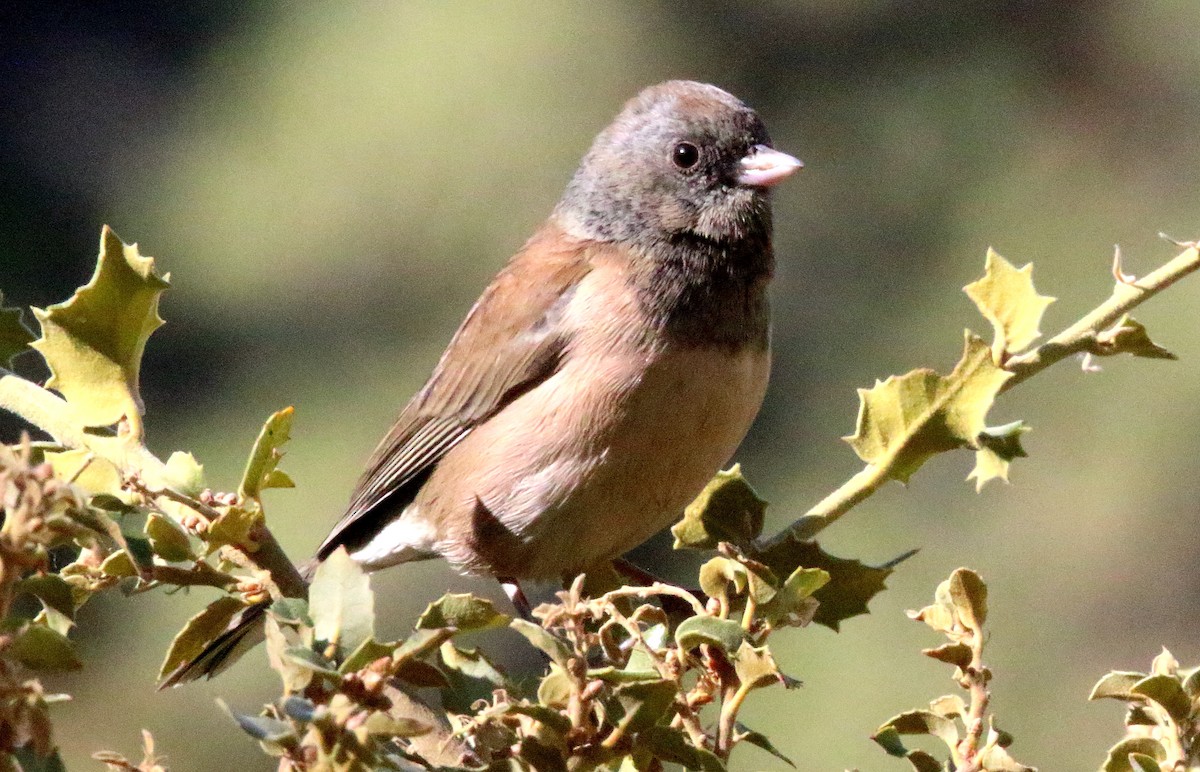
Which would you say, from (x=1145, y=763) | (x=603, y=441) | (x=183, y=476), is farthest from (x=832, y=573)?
(x=603, y=441)

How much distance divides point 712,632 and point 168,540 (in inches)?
13.7

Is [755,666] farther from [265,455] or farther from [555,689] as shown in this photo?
[265,455]

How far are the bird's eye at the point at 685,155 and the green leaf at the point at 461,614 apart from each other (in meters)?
1.71

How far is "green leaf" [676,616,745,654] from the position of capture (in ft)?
3.11

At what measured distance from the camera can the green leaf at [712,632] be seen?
37.3 inches

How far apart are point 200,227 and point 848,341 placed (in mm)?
2389

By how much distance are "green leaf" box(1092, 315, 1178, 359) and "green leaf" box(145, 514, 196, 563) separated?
2.22 feet

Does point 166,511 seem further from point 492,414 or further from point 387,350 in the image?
point 387,350

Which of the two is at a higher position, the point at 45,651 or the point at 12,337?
the point at 12,337

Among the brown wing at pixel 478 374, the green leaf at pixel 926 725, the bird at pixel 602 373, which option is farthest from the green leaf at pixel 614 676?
the brown wing at pixel 478 374

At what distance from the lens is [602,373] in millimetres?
2174

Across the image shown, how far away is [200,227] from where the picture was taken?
5.46 m

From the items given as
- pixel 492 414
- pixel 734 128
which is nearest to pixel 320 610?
pixel 492 414

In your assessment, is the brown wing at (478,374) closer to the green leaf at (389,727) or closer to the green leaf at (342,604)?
the green leaf at (342,604)
